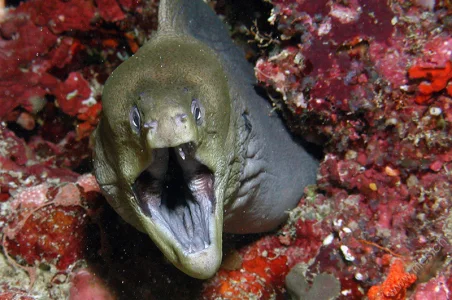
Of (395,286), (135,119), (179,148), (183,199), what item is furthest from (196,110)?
(395,286)

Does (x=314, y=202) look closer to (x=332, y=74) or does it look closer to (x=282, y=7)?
(x=332, y=74)

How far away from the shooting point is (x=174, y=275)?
12.3ft

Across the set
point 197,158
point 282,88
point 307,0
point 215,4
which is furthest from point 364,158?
point 215,4

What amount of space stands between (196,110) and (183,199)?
688mm

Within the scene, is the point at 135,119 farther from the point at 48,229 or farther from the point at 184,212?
the point at 48,229

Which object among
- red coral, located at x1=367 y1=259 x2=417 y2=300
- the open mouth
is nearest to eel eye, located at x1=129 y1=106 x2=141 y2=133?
the open mouth

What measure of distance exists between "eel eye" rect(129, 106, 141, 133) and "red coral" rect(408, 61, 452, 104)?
7.00 ft

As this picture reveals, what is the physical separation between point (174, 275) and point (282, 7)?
2543 mm

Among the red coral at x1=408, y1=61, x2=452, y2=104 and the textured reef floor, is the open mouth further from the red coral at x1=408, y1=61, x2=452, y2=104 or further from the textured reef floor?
the red coral at x1=408, y1=61, x2=452, y2=104

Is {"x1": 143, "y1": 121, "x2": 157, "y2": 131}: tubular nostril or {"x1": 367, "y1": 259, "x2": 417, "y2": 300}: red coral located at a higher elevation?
{"x1": 143, "y1": 121, "x2": 157, "y2": 131}: tubular nostril

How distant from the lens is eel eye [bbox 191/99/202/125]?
99.0 inches

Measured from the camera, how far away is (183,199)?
9.45ft

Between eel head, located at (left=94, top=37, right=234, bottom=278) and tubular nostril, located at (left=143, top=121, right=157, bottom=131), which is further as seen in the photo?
eel head, located at (left=94, top=37, right=234, bottom=278)

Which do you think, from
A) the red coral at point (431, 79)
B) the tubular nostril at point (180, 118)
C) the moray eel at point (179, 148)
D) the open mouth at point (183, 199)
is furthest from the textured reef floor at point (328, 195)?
the tubular nostril at point (180, 118)
